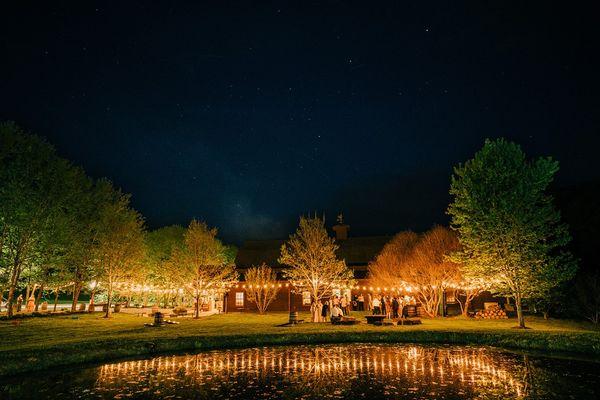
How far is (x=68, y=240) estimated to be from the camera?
3075 centimetres

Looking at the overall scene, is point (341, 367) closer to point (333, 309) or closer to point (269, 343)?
point (269, 343)

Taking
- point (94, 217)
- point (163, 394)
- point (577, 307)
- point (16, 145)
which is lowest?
point (163, 394)

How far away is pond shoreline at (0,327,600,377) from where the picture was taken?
13945 millimetres

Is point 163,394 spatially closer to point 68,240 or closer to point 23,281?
point 68,240

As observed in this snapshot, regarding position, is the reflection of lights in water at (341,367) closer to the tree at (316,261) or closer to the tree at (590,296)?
the tree at (316,261)

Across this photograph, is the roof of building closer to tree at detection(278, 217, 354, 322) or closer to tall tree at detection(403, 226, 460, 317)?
tall tree at detection(403, 226, 460, 317)

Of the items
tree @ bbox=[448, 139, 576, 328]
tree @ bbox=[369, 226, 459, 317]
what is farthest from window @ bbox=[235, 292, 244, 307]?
tree @ bbox=[448, 139, 576, 328]

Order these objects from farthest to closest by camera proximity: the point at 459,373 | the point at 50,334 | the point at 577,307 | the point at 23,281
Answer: the point at 23,281 < the point at 577,307 < the point at 50,334 < the point at 459,373

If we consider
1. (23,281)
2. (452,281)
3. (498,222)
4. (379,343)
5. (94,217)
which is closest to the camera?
(379,343)

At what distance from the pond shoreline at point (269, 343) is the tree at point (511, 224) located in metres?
4.41

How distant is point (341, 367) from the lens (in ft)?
41.7

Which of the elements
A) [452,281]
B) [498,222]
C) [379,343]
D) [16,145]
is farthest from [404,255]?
[16,145]

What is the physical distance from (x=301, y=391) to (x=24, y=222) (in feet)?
78.8

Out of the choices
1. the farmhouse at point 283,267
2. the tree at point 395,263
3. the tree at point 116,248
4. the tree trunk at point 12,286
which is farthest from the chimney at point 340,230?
the tree trunk at point 12,286
